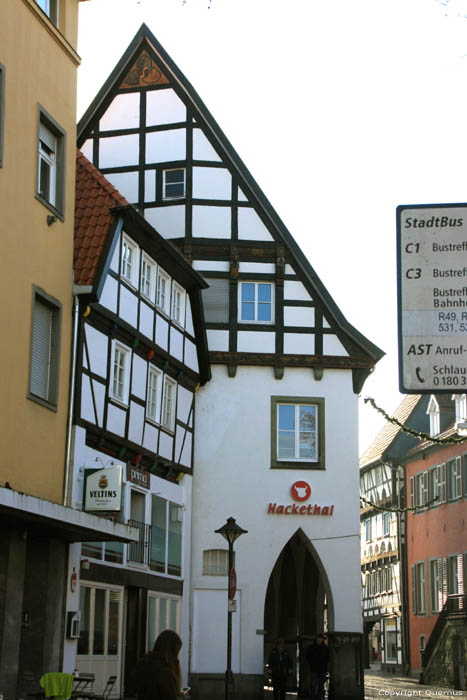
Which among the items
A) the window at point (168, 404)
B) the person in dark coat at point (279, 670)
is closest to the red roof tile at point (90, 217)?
the window at point (168, 404)

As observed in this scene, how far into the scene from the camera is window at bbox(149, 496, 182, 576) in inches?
1045

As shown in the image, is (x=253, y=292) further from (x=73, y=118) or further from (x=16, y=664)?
(x=16, y=664)

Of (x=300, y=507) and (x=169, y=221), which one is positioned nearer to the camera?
(x=300, y=507)

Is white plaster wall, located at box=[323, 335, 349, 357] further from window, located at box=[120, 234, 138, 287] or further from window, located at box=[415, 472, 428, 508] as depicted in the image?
window, located at box=[415, 472, 428, 508]

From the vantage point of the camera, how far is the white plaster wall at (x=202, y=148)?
3083cm

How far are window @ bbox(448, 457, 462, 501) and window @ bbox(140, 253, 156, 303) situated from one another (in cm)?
1872

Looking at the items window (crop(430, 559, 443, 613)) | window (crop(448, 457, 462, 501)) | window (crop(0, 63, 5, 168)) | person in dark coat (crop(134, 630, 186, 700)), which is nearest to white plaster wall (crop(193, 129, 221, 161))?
window (crop(0, 63, 5, 168))

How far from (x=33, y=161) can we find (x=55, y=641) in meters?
8.15

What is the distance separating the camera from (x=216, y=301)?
3075 cm

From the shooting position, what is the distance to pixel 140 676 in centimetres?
796

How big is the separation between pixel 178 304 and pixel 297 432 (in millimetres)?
4868

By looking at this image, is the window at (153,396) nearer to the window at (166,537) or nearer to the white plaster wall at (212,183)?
the window at (166,537)

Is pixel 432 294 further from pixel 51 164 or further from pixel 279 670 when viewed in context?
pixel 279 670

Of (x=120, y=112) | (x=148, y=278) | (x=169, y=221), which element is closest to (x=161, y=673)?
(x=148, y=278)
